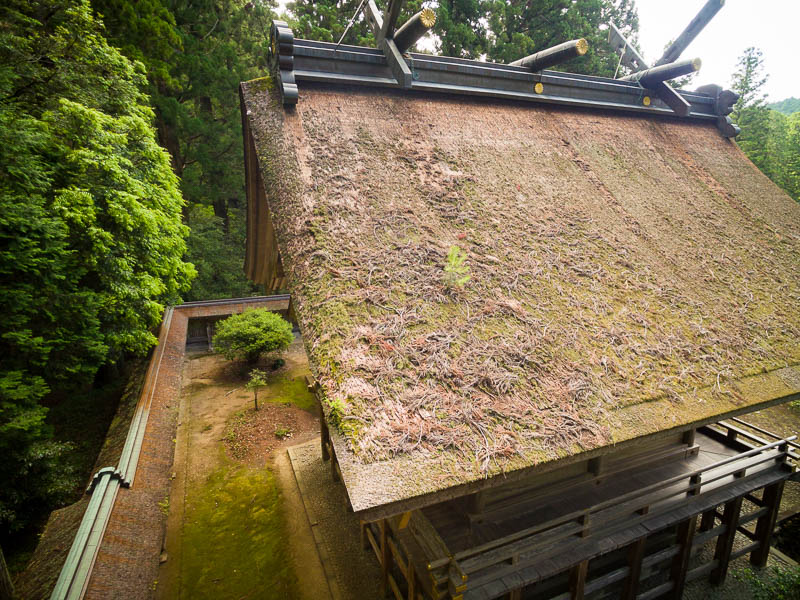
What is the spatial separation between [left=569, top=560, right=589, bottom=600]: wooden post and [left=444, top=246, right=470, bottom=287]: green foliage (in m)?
3.09

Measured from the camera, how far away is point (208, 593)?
12.7 feet

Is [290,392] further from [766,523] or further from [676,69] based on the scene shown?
[676,69]

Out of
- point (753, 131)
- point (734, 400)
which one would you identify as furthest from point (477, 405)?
point (753, 131)

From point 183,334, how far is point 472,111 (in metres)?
7.69

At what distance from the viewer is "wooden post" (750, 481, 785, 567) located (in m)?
4.87

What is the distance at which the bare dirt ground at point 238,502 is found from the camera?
4051 millimetres

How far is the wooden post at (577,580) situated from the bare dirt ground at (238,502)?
102 inches

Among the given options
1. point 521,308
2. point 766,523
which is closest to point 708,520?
point 766,523

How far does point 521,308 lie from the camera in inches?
114

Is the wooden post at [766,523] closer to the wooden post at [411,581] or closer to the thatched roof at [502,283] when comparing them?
the thatched roof at [502,283]

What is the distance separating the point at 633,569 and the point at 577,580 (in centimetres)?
98

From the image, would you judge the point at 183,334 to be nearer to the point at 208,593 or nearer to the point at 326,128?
the point at 208,593

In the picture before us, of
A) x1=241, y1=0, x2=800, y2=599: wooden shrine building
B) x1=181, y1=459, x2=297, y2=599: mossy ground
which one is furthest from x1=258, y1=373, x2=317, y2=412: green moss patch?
x1=241, y1=0, x2=800, y2=599: wooden shrine building

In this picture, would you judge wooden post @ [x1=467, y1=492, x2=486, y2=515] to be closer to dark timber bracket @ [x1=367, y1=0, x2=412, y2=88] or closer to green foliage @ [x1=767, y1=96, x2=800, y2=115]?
dark timber bracket @ [x1=367, y1=0, x2=412, y2=88]
